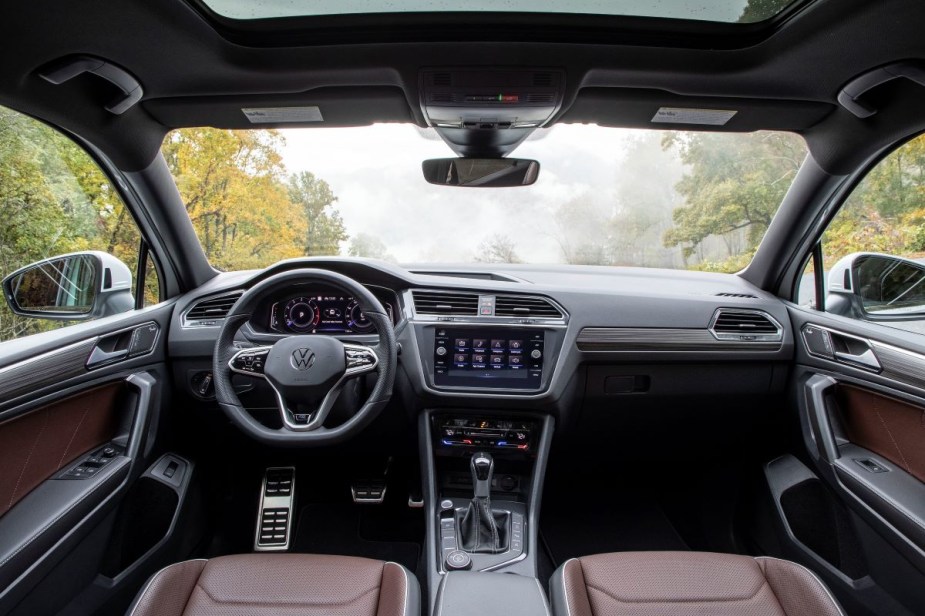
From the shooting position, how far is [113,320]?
2369 millimetres

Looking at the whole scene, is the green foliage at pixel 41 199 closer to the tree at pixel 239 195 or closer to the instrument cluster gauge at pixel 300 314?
the tree at pixel 239 195

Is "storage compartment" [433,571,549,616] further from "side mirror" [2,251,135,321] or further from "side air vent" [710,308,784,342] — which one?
"side mirror" [2,251,135,321]

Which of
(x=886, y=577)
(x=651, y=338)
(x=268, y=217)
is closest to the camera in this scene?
(x=886, y=577)

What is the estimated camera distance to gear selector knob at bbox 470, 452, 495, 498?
2412 mm

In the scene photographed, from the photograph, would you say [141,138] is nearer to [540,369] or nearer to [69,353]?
[69,353]

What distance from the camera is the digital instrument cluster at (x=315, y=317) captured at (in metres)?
2.54

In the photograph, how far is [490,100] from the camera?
2.15m

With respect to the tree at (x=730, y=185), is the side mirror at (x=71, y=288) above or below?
below

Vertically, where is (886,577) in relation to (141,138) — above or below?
below

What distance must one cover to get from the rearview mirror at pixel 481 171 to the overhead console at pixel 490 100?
0.52 ft

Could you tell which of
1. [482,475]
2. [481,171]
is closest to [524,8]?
[481,171]

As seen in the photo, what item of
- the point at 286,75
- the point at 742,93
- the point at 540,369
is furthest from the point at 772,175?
the point at 286,75

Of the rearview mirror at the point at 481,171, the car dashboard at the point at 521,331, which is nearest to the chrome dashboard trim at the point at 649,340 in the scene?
the car dashboard at the point at 521,331

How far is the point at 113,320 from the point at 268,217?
0.86m
